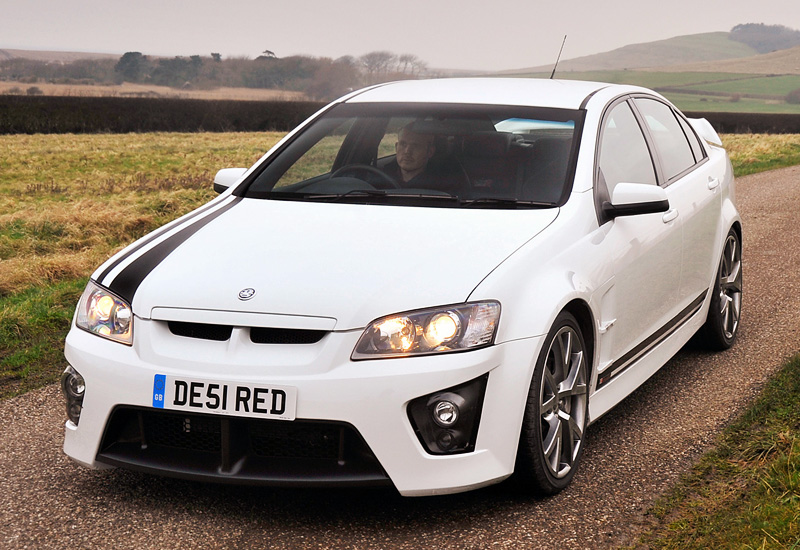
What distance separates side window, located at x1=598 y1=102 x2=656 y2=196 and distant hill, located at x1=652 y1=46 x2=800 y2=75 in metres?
144

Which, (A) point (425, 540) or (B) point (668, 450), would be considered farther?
(B) point (668, 450)

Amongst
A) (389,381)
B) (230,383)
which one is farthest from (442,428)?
(230,383)

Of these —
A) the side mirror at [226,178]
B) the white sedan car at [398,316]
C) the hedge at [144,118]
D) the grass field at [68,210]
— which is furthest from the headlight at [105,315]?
the hedge at [144,118]

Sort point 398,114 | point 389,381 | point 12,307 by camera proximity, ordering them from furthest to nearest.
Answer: point 12,307, point 398,114, point 389,381

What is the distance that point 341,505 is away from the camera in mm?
3758

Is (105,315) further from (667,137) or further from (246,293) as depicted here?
(667,137)

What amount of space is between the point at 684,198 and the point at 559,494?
6.81 feet

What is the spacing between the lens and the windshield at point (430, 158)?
4.42m

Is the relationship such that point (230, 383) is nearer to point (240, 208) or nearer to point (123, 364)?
point (123, 364)

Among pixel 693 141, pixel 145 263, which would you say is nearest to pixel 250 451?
pixel 145 263

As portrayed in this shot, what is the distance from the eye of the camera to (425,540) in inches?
137

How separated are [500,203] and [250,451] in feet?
5.09

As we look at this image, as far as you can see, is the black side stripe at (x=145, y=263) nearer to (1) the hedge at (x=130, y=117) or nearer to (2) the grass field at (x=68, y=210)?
(2) the grass field at (x=68, y=210)

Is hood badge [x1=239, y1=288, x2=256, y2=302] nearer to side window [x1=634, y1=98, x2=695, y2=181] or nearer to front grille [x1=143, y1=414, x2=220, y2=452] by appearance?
front grille [x1=143, y1=414, x2=220, y2=452]
